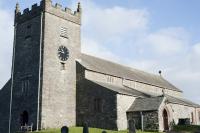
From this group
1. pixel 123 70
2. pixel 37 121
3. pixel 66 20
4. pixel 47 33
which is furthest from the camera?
pixel 123 70

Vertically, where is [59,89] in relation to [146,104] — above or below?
above

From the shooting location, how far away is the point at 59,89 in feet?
148

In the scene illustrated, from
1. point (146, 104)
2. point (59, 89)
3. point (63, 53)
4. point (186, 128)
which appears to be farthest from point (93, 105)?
point (186, 128)

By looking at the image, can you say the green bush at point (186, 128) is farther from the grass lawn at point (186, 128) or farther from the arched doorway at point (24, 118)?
the arched doorway at point (24, 118)

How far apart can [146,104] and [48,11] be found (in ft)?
58.9

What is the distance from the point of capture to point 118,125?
42.8 meters

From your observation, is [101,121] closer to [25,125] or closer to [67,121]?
[67,121]

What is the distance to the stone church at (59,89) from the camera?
143ft

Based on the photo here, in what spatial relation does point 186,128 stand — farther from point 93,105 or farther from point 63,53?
point 63,53

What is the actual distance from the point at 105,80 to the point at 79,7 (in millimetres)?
11653

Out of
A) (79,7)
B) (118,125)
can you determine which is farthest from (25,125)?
(79,7)

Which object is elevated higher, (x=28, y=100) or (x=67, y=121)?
(x=28, y=100)

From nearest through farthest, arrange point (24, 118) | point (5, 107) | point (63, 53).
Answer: point (24, 118) → point (63, 53) → point (5, 107)

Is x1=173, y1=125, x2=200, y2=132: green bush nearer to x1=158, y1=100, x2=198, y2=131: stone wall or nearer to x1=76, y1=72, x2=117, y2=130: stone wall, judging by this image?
x1=158, y1=100, x2=198, y2=131: stone wall
